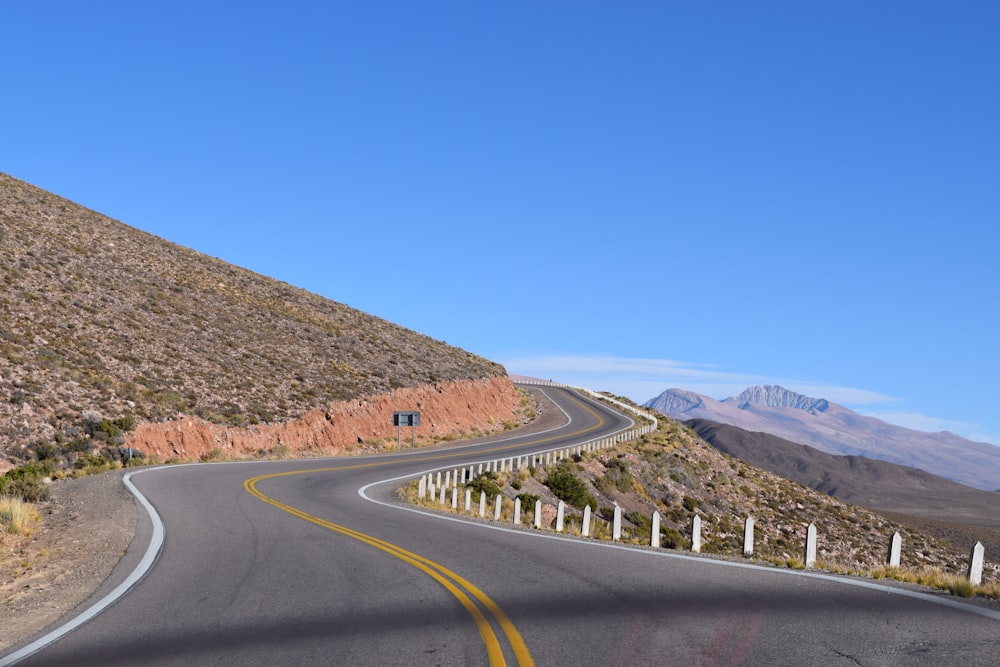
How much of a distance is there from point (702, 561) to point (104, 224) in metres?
67.2

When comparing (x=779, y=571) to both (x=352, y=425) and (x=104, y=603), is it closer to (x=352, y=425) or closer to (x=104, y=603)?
(x=104, y=603)

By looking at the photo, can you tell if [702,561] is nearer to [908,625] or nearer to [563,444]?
[908,625]

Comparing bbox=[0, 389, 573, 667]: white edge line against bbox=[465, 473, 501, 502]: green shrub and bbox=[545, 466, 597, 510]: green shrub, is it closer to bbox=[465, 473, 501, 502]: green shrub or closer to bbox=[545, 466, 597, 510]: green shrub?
bbox=[465, 473, 501, 502]: green shrub

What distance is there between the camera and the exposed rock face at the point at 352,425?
133 feet

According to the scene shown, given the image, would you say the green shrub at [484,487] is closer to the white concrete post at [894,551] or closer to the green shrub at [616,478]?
the green shrub at [616,478]

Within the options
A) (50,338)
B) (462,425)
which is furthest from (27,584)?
(462,425)

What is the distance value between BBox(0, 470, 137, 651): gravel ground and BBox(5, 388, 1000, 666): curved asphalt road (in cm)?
69

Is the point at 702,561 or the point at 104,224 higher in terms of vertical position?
the point at 104,224

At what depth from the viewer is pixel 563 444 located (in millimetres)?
52406

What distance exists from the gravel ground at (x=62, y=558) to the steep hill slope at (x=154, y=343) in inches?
636

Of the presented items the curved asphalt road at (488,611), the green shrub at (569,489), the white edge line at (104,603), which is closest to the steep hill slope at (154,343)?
the green shrub at (569,489)

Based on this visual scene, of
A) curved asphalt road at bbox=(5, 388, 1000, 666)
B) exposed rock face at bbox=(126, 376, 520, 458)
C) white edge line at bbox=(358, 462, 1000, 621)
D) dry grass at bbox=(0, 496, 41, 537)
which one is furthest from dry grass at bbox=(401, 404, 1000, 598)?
curved asphalt road at bbox=(5, 388, 1000, 666)

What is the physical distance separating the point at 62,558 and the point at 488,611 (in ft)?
25.6

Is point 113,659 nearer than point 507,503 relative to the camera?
Yes
